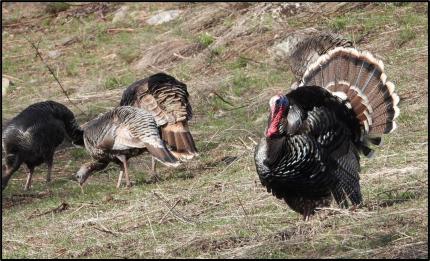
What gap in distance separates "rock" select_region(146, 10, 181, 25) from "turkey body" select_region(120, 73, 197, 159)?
6568 millimetres

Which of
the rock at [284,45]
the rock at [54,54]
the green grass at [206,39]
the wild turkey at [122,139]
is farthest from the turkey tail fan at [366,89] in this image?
the rock at [54,54]

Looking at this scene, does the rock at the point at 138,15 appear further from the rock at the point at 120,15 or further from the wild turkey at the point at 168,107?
the wild turkey at the point at 168,107

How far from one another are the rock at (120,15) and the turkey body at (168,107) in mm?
7606

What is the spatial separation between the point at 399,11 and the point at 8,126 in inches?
248

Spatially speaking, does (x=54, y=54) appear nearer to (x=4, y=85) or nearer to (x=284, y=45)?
(x=4, y=85)

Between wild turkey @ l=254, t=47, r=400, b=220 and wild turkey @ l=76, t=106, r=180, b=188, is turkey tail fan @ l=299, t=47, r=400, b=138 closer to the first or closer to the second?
wild turkey @ l=254, t=47, r=400, b=220

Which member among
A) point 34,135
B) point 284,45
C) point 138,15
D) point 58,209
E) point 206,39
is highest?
point 284,45

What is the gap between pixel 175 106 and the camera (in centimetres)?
961

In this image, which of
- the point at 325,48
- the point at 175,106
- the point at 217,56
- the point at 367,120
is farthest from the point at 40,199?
the point at 217,56

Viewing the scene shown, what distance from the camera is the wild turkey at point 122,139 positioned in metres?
8.99

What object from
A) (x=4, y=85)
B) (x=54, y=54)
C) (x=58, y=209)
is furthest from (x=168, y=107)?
(x=54, y=54)

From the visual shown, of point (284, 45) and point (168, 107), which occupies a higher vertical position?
point (284, 45)

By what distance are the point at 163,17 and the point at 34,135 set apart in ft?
22.8

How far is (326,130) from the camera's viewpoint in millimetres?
6258
